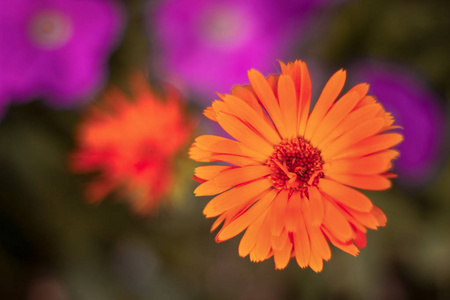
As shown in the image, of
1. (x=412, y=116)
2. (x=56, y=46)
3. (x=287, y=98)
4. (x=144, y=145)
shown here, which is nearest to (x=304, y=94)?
(x=287, y=98)

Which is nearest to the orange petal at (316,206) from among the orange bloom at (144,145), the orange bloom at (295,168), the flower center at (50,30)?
the orange bloom at (295,168)

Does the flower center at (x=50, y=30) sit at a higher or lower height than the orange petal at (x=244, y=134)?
higher

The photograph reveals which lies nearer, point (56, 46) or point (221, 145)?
point (221, 145)

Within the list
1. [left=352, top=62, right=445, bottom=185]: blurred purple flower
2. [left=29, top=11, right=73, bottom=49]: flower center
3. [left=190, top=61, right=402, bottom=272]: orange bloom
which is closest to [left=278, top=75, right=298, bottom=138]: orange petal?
[left=190, top=61, right=402, bottom=272]: orange bloom

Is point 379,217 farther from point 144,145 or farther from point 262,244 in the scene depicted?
point 144,145

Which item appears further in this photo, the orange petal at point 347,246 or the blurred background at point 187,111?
the blurred background at point 187,111

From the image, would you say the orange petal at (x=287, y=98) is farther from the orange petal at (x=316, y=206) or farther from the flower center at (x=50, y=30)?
the flower center at (x=50, y=30)

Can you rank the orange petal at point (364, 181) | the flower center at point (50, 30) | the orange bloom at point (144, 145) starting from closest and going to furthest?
the orange petal at point (364, 181)
the orange bloom at point (144, 145)
the flower center at point (50, 30)

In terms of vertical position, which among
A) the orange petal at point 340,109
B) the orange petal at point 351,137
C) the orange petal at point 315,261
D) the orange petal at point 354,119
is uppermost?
the orange petal at point 340,109
